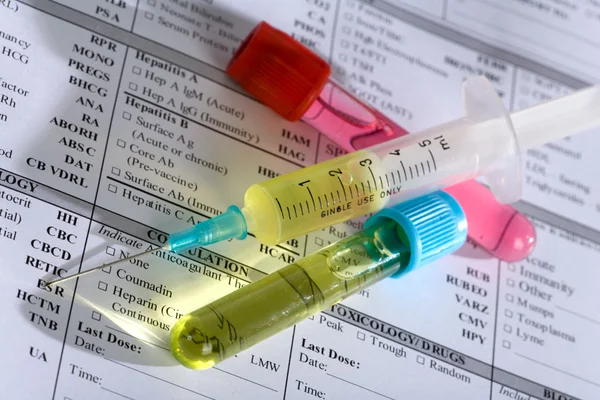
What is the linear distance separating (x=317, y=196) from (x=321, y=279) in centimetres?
8

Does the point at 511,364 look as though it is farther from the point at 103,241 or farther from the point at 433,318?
the point at 103,241

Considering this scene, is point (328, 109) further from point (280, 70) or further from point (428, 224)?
point (428, 224)

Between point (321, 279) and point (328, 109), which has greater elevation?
point (328, 109)

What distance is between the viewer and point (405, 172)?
0.57 meters

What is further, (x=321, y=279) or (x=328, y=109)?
(x=328, y=109)

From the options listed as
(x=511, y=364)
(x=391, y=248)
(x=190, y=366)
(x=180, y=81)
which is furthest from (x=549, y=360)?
(x=180, y=81)

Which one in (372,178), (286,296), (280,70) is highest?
(280,70)

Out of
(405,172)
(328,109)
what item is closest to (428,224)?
(405,172)

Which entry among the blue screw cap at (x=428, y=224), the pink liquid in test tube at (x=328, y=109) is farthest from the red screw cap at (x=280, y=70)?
the blue screw cap at (x=428, y=224)

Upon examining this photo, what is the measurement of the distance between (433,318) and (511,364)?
3.9 inches

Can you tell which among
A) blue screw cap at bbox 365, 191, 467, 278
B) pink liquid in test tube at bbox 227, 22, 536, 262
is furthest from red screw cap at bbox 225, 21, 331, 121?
blue screw cap at bbox 365, 191, 467, 278

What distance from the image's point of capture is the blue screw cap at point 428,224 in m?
0.54

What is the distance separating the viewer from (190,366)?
47cm

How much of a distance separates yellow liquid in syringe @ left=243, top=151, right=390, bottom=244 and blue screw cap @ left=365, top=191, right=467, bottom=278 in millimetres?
21
